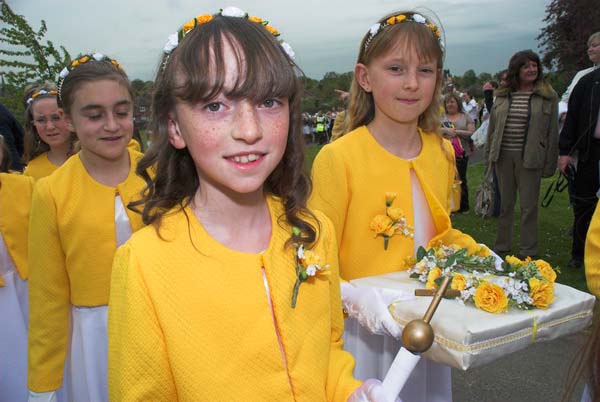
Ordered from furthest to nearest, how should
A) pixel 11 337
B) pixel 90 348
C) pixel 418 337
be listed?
pixel 11 337, pixel 90 348, pixel 418 337

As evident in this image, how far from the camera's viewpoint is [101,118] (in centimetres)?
257

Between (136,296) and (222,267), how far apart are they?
238 mm

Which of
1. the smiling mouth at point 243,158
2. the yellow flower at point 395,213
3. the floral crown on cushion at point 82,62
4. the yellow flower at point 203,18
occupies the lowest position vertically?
the yellow flower at point 395,213

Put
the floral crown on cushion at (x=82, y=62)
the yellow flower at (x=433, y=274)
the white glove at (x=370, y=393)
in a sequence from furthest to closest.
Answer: the floral crown on cushion at (x=82, y=62)
the yellow flower at (x=433, y=274)
the white glove at (x=370, y=393)

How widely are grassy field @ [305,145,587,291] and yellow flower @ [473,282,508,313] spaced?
372 centimetres

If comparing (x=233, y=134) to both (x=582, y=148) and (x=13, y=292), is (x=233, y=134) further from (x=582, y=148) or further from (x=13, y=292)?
(x=582, y=148)

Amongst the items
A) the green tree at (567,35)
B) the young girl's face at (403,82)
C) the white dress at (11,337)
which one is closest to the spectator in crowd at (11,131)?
the white dress at (11,337)

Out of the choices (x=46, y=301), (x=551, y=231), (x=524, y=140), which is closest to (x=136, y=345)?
(x=46, y=301)

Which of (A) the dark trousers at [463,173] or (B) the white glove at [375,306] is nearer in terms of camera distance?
(B) the white glove at [375,306]

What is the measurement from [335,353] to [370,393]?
1.05 ft

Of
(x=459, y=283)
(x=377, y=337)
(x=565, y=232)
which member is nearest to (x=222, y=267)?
(x=459, y=283)

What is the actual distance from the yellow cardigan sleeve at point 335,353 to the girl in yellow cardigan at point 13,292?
2.23 m

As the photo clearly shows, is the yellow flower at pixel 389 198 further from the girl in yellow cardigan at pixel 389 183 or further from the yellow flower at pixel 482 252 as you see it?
the yellow flower at pixel 482 252

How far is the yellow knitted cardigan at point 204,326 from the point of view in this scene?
54.4 inches
